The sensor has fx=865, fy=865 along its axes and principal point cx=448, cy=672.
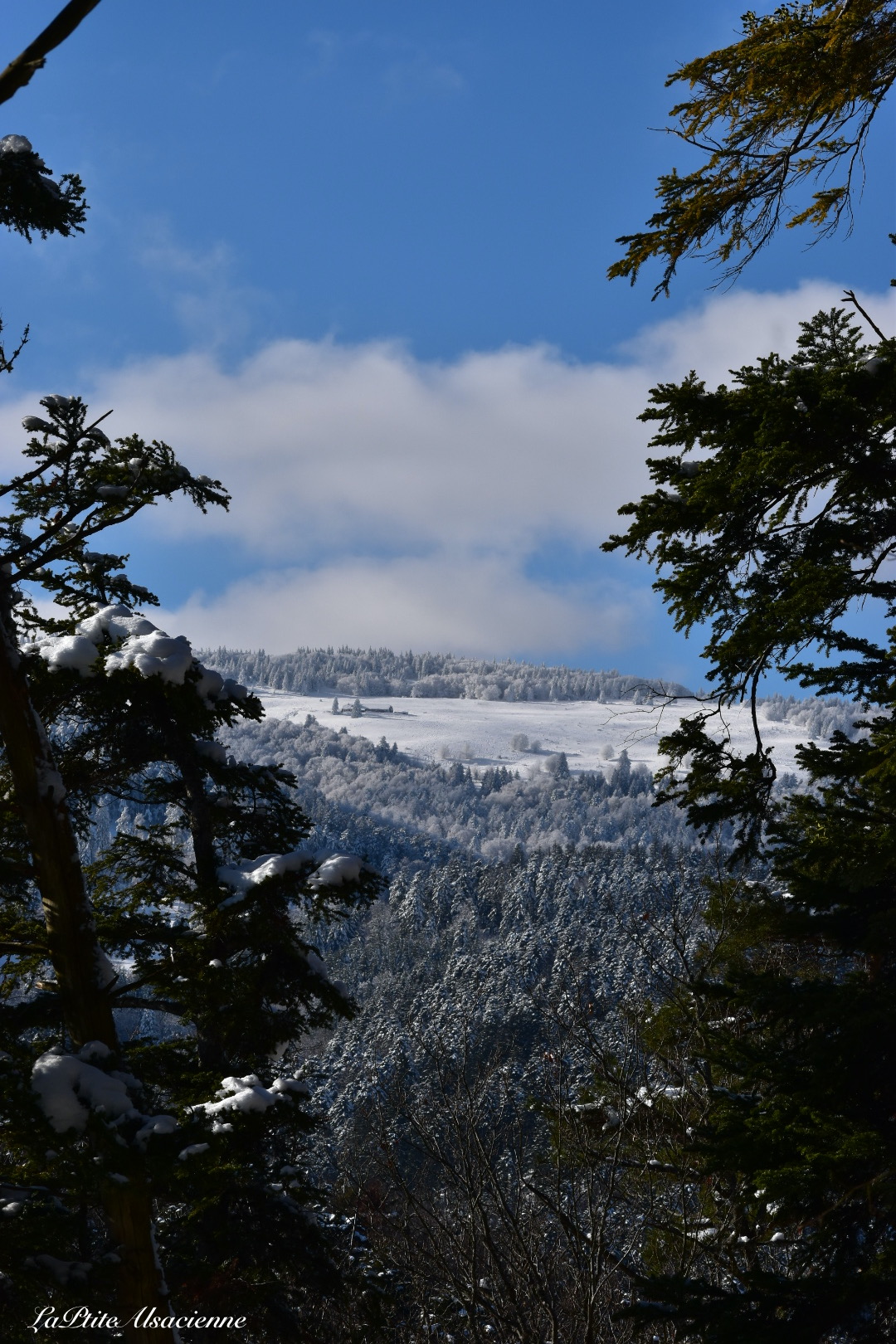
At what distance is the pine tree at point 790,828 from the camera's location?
477cm

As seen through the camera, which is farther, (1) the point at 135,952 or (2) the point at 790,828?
(1) the point at 135,952

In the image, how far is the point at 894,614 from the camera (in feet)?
18.8

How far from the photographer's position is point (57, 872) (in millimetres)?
4824

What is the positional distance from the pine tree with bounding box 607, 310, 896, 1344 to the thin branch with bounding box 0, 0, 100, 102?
3694 mm

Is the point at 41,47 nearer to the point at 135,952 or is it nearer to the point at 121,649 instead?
the point at 121,649

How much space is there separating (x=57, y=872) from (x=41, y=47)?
13.1 ft

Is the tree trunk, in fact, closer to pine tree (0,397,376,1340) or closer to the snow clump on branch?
pine tree (0,397,376,1340)

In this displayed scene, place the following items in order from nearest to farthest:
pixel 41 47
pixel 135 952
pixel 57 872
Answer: pixel 41 47
pixel 57 872
pixel 135 952

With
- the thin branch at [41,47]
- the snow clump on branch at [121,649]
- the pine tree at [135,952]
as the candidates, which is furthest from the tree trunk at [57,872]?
the thin branch at [41,47]

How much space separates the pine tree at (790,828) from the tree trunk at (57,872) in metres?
3.49

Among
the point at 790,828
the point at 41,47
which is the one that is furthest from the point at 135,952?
the point at 41,47

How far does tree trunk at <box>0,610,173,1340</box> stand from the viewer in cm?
477

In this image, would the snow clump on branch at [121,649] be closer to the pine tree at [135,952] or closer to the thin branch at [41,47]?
the pine tree at [135,952]

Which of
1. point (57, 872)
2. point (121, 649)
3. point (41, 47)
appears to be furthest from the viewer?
point (121, 649)
